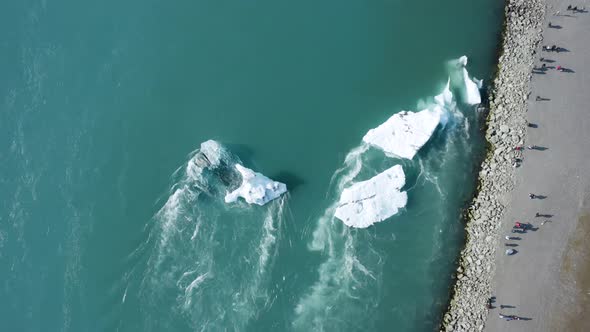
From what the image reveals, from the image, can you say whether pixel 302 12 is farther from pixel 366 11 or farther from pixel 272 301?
pixel 272 301

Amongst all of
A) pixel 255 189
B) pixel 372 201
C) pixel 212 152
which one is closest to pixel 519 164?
pixel 372 201

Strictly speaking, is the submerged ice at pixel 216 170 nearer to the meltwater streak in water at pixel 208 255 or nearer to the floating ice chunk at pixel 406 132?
the meltwater streak in water at pixel 208 255

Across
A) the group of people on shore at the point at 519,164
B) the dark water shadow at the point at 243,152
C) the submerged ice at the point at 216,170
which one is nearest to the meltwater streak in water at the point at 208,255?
the submerged ice at the point at 216,170

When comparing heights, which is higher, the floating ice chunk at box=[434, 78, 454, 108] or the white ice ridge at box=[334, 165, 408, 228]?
the floating ice chunk at box=[434, 78, 454, 108]

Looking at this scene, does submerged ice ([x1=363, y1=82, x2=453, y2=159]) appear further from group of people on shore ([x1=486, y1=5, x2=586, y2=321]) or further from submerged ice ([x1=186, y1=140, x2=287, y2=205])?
submerged ice ([x1=186, y1=140, x2=287, y2=205])

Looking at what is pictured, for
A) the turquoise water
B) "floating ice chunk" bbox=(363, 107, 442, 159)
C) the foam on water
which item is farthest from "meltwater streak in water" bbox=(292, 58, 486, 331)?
the foam on water

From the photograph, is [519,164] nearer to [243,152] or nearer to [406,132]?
[406,132]

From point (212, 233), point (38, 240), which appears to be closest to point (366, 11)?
point (212, 233)
